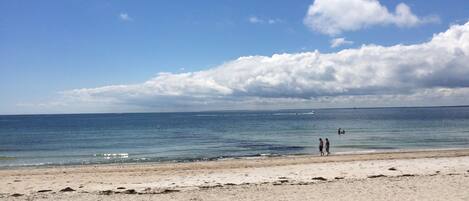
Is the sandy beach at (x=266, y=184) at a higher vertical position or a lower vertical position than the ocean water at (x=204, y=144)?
higher

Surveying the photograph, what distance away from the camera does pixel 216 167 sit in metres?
A: 26.6

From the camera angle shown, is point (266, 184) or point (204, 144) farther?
point (204, 144)

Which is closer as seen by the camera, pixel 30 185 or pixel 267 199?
pixel 267 199

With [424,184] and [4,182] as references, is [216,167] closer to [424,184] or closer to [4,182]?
[4,182]

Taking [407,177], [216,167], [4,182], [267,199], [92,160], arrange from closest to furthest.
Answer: [267,199]
[407,177]
[4,182]
[216,167]
[92,160]

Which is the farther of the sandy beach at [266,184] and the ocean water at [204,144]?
the ocean water at [204,144]

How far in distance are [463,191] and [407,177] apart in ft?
11.4

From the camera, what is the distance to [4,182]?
21016 mm

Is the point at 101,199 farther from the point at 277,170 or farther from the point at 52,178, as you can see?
the point at 277,170

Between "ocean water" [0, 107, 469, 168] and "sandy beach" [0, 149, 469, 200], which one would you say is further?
"ocean water" [0, 107, 469, 168]

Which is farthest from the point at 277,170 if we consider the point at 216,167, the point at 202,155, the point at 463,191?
the point at 202,155

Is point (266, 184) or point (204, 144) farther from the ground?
point (266, 184)

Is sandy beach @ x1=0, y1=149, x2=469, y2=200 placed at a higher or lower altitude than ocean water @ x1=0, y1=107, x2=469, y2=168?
higher

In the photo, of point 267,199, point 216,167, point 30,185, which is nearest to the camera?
point 267,199
